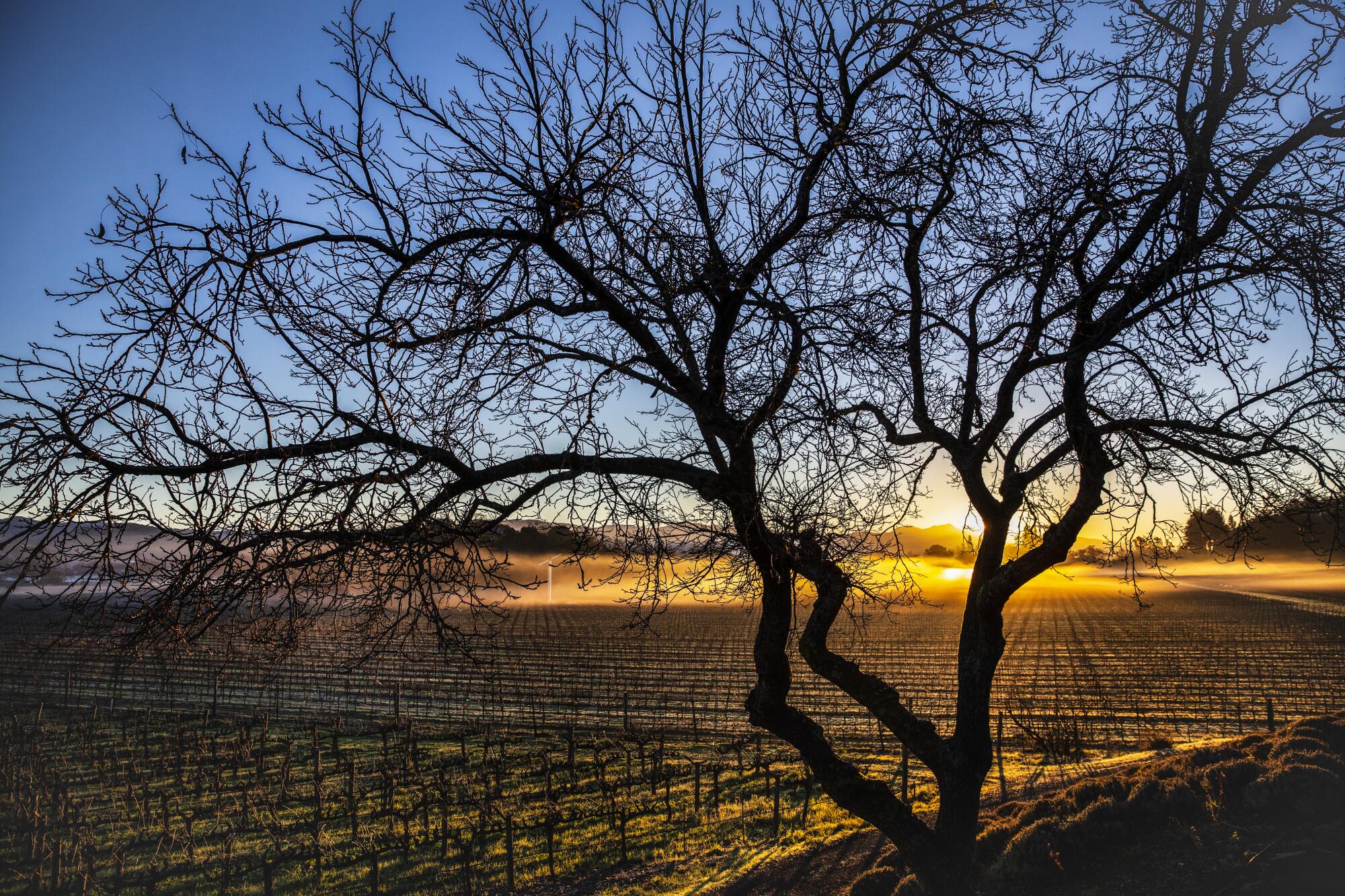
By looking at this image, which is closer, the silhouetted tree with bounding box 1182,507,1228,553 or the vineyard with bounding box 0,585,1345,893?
the silhouetted tree with bounding box 1182,507,1228,553

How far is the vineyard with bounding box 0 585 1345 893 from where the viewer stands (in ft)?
37.3

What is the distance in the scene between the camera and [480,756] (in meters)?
19.5

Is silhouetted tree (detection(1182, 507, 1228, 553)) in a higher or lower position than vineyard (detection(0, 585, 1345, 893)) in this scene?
higher

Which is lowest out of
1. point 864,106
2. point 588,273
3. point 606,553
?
point 606,553

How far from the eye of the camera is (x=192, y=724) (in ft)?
77.8

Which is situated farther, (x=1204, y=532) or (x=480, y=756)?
(x=480, y=756)

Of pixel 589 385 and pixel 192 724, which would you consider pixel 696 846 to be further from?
pixel 192 724

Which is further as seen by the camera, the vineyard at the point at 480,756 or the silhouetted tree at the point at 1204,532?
the vineyard at the point at 480,756

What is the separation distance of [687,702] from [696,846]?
17.5m

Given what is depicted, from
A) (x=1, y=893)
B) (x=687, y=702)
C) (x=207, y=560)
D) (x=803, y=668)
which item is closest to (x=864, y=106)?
(x=207, y=560)

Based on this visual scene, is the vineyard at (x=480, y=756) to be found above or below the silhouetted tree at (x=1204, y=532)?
below

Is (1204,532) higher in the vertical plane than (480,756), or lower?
higher

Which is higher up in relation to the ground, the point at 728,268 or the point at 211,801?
the point at 728,268

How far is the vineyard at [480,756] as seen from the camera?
37.3ft
